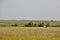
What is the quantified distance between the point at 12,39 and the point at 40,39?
5.26ft

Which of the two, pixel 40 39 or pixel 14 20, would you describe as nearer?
pixel 40 39

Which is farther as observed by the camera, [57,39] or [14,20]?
[14,20]

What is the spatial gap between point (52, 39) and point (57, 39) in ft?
1.05

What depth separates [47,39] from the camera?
13.3 meters

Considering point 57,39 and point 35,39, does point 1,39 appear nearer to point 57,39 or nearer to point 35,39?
point 35,39

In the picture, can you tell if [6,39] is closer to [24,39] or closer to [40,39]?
[24,39]

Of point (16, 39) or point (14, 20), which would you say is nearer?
point (16, 39)

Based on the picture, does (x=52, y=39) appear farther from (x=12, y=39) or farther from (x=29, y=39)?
(x=12, y=39)

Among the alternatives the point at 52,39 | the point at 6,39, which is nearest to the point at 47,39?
the point at 52,39

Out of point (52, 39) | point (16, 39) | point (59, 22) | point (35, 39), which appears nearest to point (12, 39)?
point (16, 39)

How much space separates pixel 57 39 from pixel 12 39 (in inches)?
100

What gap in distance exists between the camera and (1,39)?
12812 mm

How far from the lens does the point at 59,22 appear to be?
31422 mm

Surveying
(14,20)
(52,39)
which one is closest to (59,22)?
(14,20)
